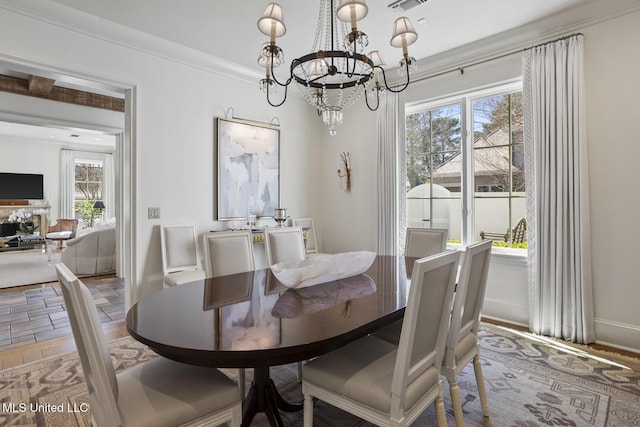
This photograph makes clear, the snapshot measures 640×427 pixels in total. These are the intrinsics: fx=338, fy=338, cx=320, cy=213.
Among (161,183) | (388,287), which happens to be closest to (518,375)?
(388,287)

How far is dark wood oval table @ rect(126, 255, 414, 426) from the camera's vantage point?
1.15 meters

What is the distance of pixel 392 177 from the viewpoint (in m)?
4.20

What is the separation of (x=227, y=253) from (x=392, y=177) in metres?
2.42

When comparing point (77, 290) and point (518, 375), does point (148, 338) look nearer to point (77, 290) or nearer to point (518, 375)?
point (77, 290)

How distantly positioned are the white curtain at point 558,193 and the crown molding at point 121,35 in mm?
3071

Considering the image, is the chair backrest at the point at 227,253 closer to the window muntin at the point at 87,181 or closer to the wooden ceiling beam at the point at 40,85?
the wooden ceiling beam at the point at 40,85

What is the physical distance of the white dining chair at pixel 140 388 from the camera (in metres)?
1.11

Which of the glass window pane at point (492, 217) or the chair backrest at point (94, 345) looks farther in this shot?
the glass window pane at point (492, 217)

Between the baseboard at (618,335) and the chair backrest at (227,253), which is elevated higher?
the chair backrest at (227,253)

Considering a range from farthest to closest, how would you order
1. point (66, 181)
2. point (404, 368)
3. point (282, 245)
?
point (66, 181), point (282, 245), point (404, 368)

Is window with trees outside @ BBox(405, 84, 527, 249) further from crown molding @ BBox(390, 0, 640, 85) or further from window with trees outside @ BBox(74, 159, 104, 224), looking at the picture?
window with trees outside @ BBox(74, 159, 104, 224)

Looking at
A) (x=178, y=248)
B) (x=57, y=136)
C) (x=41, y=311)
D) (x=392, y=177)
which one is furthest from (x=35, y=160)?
(x=392, y=177)

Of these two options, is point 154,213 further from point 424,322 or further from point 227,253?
point 424,322

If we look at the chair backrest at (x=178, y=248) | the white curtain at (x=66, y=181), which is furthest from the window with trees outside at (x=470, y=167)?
the white curtain at (x=66, y=181)
